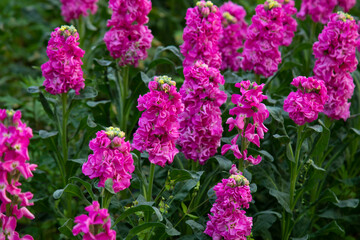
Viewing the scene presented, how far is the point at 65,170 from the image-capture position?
3.63 metres

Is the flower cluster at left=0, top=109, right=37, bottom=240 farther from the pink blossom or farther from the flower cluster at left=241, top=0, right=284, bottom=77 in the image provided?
the flower cluster at left=241, top=0, right=284, bottom=77

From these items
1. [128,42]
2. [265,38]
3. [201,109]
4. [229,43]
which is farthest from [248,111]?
[229,43]

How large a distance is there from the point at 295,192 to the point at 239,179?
3.24 feet

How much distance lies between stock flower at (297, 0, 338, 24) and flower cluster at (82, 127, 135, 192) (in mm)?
2634

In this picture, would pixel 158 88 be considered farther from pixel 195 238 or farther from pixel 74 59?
pixel 195 238

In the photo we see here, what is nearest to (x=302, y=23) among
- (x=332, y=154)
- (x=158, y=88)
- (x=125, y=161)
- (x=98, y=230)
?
(x=332, y=154)

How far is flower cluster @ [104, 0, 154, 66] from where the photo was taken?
367cm

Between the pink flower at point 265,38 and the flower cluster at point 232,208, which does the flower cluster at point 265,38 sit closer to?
the pink flower at point 265,38

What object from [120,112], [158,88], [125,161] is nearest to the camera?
[125,161]

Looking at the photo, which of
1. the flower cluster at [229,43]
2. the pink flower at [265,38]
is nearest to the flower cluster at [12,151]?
the pink flower at [265,38]

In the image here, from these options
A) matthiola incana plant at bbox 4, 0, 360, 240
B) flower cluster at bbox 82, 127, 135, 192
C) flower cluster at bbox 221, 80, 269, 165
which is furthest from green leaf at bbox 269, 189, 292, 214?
flower cluster at bbox 82, 127, 135, 192

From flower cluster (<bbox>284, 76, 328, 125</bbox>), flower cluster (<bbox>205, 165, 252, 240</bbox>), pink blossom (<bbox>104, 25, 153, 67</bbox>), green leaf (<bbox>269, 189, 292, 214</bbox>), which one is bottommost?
green leaf (<bbox>269, 189, 292, 214</bbox>)

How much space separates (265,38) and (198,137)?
101 centimetres

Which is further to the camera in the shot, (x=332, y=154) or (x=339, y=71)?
(x=332, y=154)
